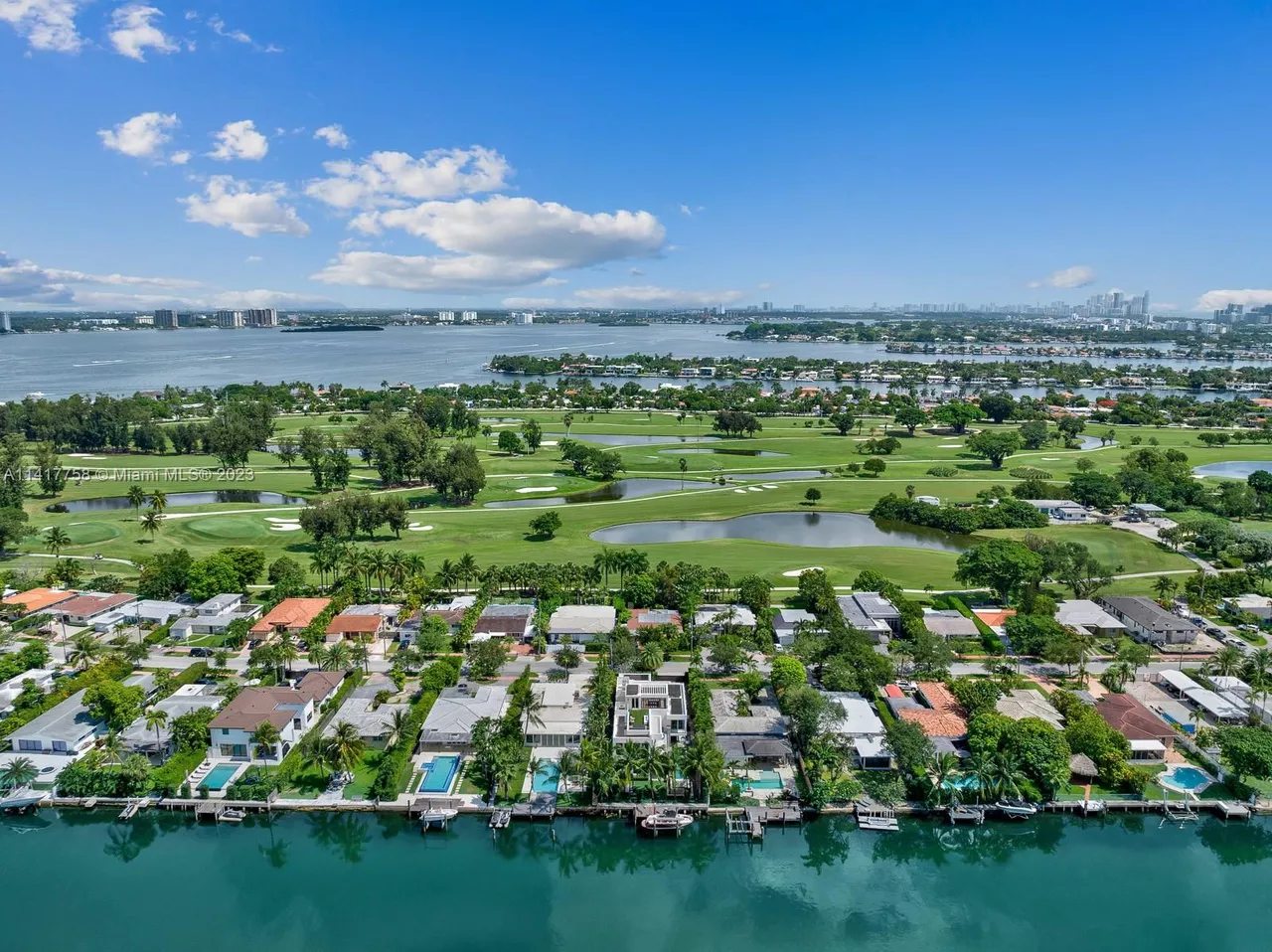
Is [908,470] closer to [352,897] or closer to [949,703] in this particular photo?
[949,703]

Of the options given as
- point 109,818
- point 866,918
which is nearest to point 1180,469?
point 866,918

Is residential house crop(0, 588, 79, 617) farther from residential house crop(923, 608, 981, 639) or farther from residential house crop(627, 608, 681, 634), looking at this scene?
residential house crop(923, 608, 981, 639)

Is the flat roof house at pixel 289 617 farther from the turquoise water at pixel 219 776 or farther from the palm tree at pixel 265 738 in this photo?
the turquoise water at pixel 219 776

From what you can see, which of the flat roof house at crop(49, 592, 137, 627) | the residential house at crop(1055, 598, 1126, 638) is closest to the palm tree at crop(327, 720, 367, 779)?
the flat roof house at crop(49, 592, 137, 627)

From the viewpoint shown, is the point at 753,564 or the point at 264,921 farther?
the point at 753,564

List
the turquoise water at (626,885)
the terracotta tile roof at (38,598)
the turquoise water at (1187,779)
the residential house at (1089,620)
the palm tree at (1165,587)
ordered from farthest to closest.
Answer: the palm tree at (1165,587) → the terracotta tile roof at (38,598) → the residential house at (1089,620) → the turquoise water at (1187,779) → the turquoise water at (626,885)

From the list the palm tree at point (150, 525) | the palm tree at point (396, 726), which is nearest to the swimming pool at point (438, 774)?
the palm tree at point (396, 726)
